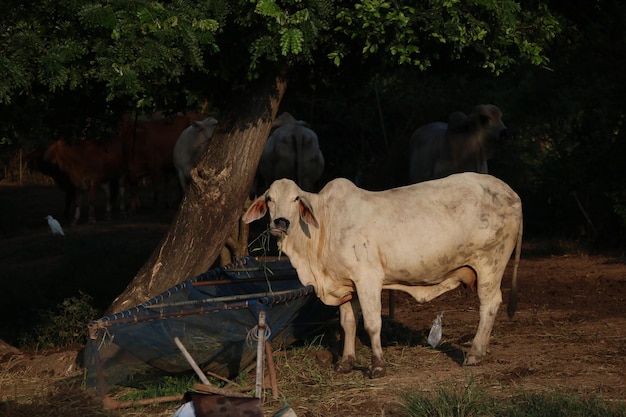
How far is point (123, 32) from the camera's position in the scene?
6953mm

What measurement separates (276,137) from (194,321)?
9131 millimetres

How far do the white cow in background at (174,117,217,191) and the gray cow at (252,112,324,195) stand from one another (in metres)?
1.13

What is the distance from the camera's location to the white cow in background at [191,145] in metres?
16.8

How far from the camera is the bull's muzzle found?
7.43 meters

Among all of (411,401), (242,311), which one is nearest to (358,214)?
(242,311)

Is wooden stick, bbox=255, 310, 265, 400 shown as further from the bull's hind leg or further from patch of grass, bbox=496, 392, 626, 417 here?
the bull's hind leg

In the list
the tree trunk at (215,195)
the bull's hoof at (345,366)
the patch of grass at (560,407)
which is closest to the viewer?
the patch of grass at (560,407)

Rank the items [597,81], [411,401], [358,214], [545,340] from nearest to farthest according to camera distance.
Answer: [411,401] < [358,214] < [545,340] < [597,81]

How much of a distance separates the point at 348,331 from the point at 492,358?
1.12 metres

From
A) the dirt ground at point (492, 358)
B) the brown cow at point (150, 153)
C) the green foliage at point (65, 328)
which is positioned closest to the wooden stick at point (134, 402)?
the dirt ground at point (492, 358)

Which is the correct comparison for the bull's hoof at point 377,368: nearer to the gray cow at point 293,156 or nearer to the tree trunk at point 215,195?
the tree trunk at point 215,195

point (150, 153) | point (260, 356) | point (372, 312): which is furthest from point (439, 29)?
point (150, 153)

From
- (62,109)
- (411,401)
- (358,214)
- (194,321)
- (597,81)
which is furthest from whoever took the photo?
(597,81)

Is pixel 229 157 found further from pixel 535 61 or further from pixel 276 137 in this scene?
pixel 276 137
